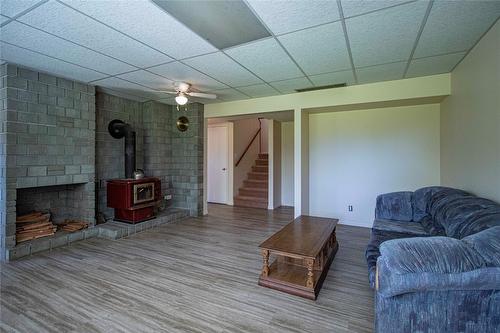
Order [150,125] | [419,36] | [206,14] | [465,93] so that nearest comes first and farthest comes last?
[206,14] → [419,36] → [465,93] → [150,125]

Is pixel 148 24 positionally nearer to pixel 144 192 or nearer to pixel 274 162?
pixel 144 192

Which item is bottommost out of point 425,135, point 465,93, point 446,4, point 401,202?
point 401,202

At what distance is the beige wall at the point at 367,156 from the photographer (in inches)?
157

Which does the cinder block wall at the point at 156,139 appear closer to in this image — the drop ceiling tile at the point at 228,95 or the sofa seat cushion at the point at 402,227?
the drop ceiling tile at the point at 228,95

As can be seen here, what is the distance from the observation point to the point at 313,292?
6.97 feet

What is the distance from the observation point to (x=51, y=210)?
151 inches

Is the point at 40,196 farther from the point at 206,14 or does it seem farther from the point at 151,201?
the point at 206,14

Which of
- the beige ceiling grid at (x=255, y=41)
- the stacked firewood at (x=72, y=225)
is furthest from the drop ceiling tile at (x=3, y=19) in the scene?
the stacked firewood at (x=72, y=225)

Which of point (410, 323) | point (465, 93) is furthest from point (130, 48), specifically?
point (465, 93)

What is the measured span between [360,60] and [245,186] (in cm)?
479

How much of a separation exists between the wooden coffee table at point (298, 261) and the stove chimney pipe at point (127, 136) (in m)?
3.22

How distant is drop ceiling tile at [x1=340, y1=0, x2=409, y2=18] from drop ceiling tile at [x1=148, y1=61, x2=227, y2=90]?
75.1 inches

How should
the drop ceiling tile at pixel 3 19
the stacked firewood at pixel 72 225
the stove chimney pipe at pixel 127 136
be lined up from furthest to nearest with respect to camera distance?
1. the stove chimney pipe at pixel 127 136
2. the stacked firewood at pixel 72 225
3. the drop ceiling tile at pixel 3 19

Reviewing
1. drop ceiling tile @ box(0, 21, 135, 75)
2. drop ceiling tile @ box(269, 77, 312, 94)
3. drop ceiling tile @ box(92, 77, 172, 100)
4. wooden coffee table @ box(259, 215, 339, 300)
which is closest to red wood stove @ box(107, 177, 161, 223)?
drop ceiling tile @ box(92, 77, 172, 100)
